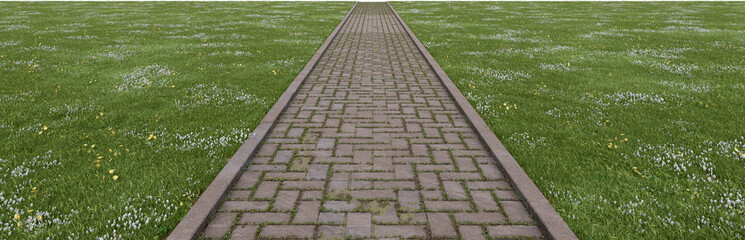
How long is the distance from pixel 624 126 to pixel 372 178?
3871mm

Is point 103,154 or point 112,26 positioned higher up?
point 112,26

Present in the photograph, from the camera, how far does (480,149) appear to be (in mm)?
4945

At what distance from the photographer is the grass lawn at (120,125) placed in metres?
3.52

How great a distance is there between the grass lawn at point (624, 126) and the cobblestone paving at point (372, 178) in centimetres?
62

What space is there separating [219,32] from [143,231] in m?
14.3

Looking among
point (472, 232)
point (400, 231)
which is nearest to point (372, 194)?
point (400, 231)

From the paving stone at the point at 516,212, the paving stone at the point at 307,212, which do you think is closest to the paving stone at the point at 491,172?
the paving stone at the point at 516,212

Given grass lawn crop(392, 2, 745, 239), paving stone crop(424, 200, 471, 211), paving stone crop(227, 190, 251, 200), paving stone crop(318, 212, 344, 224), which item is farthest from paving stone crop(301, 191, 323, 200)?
grass lawn crop(392, 2, 745, 239)

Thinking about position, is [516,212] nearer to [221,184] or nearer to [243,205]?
[243,205]

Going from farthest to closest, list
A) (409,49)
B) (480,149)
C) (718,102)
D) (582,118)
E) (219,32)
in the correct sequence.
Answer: (219,32) < (409,49) < (718,102) < (582,118) < (480,149)

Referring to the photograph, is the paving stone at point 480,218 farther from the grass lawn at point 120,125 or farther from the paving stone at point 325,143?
the grass lawn at point 120,125

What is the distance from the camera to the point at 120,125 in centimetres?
559

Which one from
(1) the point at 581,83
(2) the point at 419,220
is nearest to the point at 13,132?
(2) the point at 419,220

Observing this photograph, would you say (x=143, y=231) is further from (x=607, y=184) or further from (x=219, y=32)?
(x=219, y=32)
